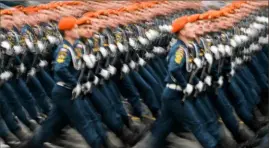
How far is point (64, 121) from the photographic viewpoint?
7328 millimetres

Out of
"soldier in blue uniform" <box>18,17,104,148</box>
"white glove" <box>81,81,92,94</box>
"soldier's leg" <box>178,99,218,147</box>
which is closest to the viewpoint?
"soldier's leg" <box>178,99,218,147</box>

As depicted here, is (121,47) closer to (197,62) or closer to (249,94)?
(197,62)

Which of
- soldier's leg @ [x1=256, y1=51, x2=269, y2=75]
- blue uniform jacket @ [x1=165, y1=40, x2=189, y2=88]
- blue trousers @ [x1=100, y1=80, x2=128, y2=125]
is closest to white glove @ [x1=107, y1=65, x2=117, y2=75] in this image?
blue trousers @ [x1=100, y1=80, x2=128, y2=125]

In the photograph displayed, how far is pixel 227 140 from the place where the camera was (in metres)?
7.74

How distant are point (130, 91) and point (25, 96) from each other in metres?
1.33

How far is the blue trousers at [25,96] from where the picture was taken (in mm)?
8469

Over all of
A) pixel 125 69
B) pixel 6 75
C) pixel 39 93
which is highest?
pixel 6 75

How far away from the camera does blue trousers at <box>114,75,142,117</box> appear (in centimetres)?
864

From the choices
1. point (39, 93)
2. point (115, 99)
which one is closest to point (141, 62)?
point (115, 99)

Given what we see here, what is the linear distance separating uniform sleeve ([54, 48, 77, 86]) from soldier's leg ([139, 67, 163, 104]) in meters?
2.26

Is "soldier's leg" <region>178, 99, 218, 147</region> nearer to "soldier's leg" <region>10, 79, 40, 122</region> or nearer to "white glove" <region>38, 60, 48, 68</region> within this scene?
"soldier's leg" <region>10, 79, 40, 122</region>

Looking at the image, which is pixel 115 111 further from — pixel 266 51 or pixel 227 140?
pixel 266 51

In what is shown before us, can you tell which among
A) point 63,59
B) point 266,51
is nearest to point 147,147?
point 63,59

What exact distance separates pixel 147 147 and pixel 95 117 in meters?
0.65
